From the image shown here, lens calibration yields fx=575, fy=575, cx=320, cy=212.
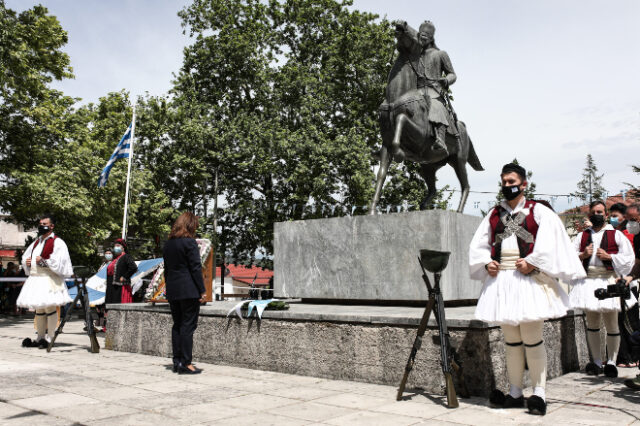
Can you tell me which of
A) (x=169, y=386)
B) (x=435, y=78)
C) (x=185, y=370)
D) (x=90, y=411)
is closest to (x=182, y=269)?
(x=185, y=370)

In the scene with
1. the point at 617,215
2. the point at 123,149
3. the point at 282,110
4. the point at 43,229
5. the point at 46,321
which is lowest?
the point at 46,321

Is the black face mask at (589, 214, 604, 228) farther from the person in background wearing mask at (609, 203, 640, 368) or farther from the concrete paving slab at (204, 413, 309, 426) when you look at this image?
the concrete paving slab at (204, 413, 309, 426)

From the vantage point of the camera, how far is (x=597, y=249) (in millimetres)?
6805

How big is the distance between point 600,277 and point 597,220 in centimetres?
68

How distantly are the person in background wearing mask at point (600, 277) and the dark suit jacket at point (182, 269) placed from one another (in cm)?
469

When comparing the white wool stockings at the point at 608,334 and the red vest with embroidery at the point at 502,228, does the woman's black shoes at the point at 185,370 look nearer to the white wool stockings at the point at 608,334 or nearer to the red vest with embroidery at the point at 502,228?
the red vest with embroidery at the point at 502,228

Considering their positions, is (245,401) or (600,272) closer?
(245,401)

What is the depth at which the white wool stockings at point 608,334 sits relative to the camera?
22.1 ft

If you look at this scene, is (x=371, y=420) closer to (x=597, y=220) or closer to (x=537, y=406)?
(x=537, y=406)

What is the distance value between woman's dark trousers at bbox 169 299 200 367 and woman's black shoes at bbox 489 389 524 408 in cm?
390

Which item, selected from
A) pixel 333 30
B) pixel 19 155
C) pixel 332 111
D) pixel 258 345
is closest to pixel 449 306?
pixel 258 345

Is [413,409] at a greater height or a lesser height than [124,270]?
lesser

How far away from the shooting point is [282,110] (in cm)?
2959

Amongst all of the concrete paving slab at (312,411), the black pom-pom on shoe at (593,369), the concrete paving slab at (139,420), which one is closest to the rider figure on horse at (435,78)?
the black pom-pom on shoe at (593,369)
